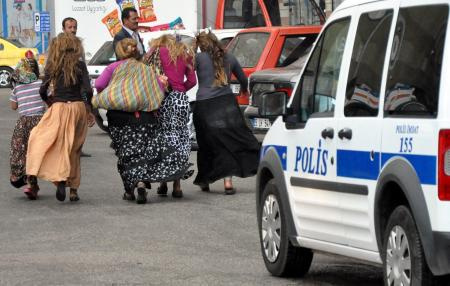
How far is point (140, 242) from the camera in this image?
37.8ft

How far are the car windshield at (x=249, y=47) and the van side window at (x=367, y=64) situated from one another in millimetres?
12700

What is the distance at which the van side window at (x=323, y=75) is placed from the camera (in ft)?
28.0

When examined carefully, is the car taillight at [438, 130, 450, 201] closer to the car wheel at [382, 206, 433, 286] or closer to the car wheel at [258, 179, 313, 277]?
the car wheel at [382, 206, 433, 286]

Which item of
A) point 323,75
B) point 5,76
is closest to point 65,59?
point 323,75

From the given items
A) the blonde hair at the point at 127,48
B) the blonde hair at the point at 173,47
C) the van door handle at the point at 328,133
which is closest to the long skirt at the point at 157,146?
the blonde hair at the point at 173,47

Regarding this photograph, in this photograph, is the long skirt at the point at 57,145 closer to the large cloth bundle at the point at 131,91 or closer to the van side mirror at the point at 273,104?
the large cloth bundle at the point at 131,91

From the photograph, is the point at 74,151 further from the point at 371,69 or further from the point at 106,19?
the point at 106,19

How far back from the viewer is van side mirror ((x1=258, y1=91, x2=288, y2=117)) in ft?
30.2

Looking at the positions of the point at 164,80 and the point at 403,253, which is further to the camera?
the point at 164,80

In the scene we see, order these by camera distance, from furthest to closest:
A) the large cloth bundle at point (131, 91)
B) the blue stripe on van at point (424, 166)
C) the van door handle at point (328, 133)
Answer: the large cloth bundle at point (131, 91) → the van door handle at point (328, 133) → the blue stripe on van at point (424, 166)

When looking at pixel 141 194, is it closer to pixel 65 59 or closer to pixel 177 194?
pixel 177 194

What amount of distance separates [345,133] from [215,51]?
734 centimetres

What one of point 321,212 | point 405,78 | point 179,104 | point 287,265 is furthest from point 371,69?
point 179,104

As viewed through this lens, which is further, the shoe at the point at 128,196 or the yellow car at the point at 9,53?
the yellow car at the point at 9,53
